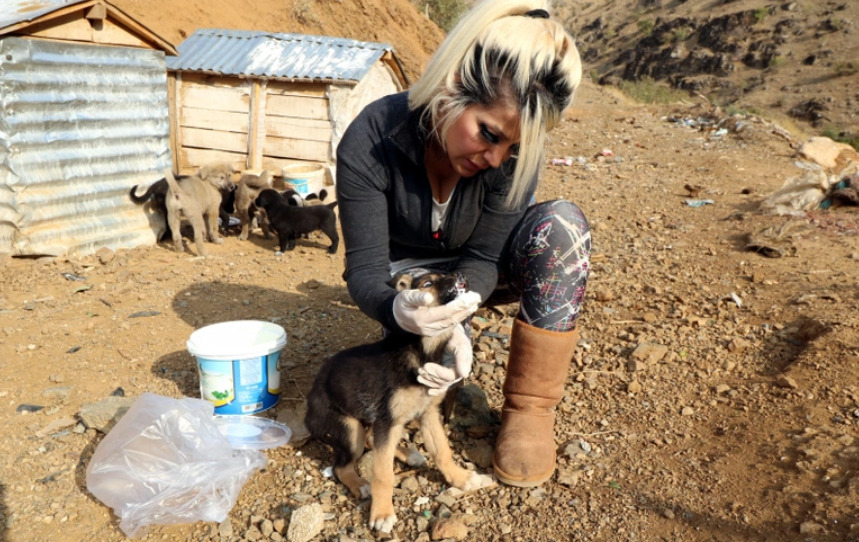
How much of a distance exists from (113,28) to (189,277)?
290 cm

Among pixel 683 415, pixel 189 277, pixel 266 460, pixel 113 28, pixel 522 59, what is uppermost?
pixel 522 59

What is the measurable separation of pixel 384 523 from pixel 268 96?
290 inches

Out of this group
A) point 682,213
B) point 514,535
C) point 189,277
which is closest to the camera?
point 514,535

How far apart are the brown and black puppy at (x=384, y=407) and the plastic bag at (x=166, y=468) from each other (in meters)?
0.44

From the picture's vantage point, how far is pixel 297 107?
881 cm

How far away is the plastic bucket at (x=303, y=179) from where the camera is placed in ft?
27.8

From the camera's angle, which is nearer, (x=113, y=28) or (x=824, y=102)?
(x=113, y=28)

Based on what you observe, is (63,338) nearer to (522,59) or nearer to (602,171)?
(522,59)

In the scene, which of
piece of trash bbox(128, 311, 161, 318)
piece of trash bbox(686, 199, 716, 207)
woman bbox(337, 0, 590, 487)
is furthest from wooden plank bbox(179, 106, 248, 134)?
woman bbox(337, 0, 590, 487)

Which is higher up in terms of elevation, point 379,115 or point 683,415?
point 379,115

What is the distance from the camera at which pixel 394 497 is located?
2.92m

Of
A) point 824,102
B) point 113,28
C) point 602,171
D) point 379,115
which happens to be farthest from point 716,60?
point 379,115

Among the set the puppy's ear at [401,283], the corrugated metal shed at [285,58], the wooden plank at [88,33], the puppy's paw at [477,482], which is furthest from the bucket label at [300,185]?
the puppy's paw at [477,482]

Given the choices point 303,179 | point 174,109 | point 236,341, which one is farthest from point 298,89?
point 236,341
